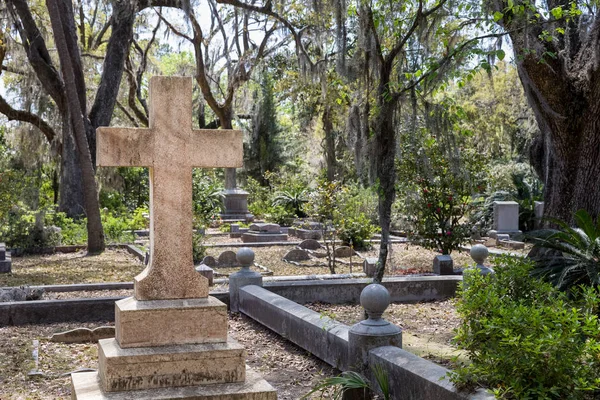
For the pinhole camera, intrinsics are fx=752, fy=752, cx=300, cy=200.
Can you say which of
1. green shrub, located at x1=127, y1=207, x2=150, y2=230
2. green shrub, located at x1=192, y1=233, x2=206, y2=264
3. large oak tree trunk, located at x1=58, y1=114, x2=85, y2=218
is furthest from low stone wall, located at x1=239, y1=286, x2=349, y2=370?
large oak tree trunk, located at x1=58, y1=114, x2=85, y2=218

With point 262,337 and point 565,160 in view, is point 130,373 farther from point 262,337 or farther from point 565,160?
point 565,160

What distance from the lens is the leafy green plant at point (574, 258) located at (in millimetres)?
7027

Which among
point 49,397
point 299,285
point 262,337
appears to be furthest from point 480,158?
point 49,397

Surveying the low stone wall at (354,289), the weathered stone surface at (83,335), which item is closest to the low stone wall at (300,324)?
the low stone wall at (354,289)

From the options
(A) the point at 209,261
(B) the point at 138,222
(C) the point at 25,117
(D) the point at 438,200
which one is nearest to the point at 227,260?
(A) the point at 209,261

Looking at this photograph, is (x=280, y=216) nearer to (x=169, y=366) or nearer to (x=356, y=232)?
(x=356, y=232)

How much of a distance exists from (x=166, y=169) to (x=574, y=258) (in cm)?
411

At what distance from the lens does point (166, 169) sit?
5.55 metres

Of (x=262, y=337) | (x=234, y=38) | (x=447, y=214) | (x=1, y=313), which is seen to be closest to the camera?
(x=262, y=337)

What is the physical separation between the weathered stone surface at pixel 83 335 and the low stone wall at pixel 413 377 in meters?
3.39

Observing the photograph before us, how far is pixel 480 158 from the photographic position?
49.9 ft

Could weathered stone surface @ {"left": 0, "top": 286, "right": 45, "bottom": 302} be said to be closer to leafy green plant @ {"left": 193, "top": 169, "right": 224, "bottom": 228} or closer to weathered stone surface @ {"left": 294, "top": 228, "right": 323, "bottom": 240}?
leafy green plant @ {"left": 193, "top": 169, "right": 224, "bottom": 228}

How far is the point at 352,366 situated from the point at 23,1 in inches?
616

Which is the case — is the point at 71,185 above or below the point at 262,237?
above
